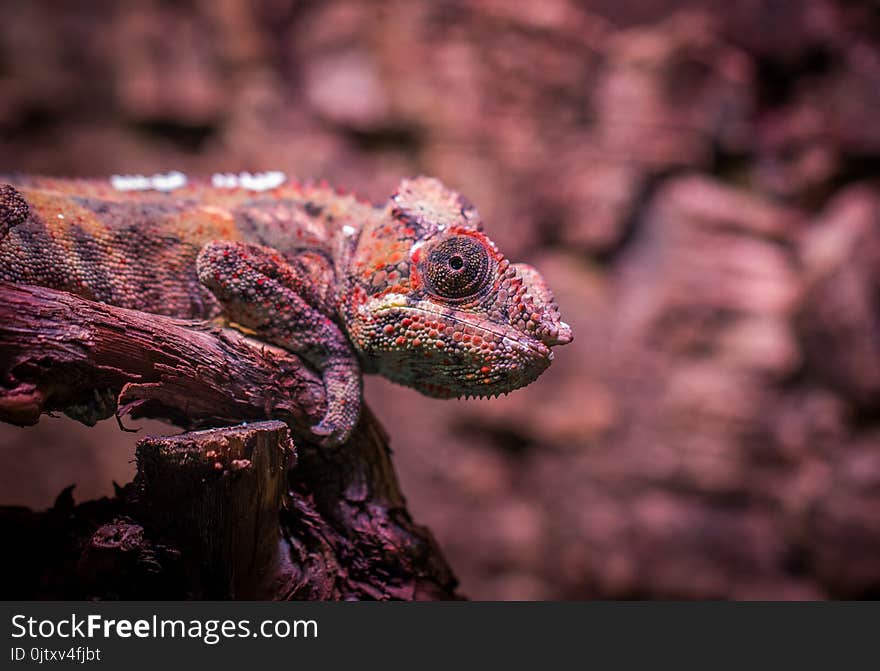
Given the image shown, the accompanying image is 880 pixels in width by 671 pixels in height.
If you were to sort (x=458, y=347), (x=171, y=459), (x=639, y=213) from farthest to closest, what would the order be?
(x=639, y=213)
(x=458, y=347)
(x=171, y=459)

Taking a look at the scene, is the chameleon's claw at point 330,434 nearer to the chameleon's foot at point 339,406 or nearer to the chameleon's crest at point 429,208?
the chameleon's foot at point 339,406

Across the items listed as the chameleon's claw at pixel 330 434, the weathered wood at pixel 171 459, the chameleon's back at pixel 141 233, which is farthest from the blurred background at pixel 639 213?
the weathered wood at pixel 171 459

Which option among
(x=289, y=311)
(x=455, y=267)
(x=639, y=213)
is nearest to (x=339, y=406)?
(x=289, y=311)

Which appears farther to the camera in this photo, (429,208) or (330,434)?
(429,208)

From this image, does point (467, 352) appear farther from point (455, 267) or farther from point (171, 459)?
point (171, 459)

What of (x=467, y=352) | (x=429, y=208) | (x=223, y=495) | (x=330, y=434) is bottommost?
(x=223, y=495)

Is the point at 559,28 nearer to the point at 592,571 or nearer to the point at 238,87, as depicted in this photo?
the point at 238,87

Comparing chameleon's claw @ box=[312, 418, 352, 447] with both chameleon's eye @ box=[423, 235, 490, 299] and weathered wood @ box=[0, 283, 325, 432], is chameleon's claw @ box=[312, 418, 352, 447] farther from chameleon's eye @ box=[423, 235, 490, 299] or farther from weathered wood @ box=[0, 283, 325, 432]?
chameleon's eye @ box=[423, 235, 490, 299]

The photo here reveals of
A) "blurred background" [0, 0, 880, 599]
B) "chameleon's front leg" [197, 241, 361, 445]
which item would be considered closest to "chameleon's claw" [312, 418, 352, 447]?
"chameleon's front leg" [197, 241, 361, 445]
